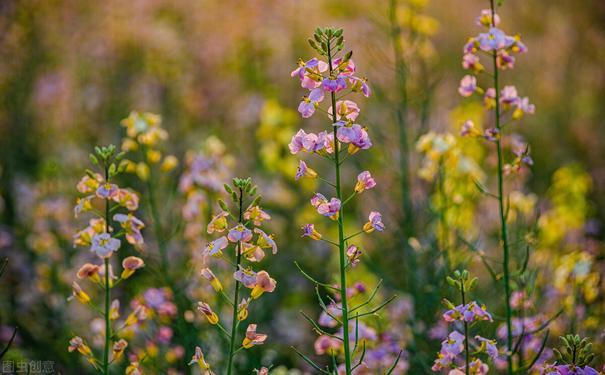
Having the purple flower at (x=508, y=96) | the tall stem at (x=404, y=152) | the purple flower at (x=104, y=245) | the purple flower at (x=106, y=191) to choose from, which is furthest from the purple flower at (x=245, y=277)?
the tall stem at (x=404, y=152)

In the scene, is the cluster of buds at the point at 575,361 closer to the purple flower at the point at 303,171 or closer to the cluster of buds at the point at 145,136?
the purple flower at the point at 303,171

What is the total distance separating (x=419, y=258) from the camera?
356 centimetres

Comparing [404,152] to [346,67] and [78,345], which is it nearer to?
[346,67]

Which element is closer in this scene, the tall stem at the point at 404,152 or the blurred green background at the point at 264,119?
the tall stem at the point at 404,152

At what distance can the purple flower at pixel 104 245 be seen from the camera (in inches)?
69.2

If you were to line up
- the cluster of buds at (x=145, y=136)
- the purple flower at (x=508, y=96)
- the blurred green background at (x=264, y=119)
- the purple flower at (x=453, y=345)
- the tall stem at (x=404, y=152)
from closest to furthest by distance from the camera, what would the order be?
the purple flower at (x=453, y=345)
the purple flower at (x=508, y=96)
the cluster of buds at (x=145, y=136)
the tall stem at (x=404, y=152)
the blurred green background at (x=264, y=119)

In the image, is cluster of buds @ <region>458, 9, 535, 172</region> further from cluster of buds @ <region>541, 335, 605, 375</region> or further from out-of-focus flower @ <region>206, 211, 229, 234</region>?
out-of-focus flower @ <region>206, 211, 229, 234</region>

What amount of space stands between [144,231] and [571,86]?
4845mm

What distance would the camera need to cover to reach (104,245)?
1.78 metres

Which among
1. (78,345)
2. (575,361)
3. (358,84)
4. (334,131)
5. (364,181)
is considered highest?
(358,84)

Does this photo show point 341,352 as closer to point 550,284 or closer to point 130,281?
point 550,284

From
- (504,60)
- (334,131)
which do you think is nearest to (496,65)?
(504,60)

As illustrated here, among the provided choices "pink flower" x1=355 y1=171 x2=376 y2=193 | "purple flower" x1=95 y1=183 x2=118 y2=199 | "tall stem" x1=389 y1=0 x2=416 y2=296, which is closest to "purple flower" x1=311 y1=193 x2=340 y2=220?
"pink flower" x1=355 y1=171 x2=376 y2=193

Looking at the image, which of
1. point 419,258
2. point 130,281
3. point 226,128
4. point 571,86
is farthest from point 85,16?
point 571,86
